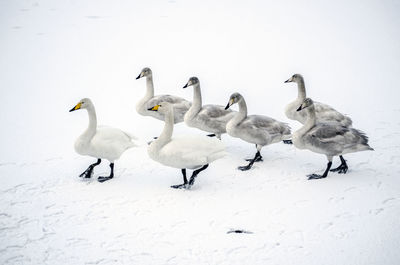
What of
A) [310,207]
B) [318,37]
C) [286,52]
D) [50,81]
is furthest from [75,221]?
[318,37]

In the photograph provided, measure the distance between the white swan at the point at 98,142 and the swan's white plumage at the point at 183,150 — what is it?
2.49ft

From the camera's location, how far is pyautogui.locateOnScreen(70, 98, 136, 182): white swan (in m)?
7.02

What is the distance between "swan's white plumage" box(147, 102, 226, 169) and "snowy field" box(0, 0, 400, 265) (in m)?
0.59

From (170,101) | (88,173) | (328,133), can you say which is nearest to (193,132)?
(170,101)

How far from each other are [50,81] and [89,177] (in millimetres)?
7213

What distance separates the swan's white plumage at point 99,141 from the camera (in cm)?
702

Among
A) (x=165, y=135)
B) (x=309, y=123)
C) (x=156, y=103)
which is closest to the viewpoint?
(x=165, y=135)

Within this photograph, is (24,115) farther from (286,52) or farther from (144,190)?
(286,52)

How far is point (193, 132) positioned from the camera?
9.91 metres

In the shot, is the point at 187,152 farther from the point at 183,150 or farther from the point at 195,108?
the point at 195,108

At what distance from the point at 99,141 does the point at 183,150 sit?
149 cm

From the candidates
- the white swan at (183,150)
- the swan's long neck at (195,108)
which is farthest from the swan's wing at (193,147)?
the swan's long neck at (195,108)

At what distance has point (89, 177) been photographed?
7.42 metres

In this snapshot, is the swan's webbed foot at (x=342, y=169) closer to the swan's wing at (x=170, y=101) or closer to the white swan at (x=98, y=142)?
the swan's wing at (x=170, y=101)
